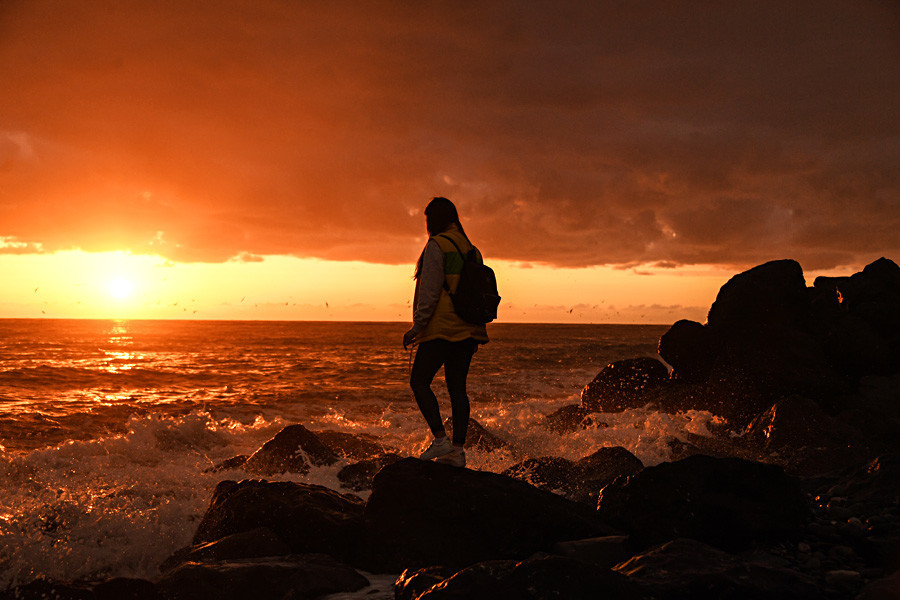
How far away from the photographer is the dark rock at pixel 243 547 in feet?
16.3

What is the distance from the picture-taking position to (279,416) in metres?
17.2

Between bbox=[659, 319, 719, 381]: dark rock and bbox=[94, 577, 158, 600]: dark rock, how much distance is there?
44.5 ft

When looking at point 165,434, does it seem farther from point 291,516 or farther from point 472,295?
point 472,295

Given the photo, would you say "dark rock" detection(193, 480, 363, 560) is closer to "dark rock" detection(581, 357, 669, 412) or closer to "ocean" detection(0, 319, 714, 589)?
"ocean" detection(0, 319, 714, 589)

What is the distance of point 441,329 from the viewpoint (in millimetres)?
5277

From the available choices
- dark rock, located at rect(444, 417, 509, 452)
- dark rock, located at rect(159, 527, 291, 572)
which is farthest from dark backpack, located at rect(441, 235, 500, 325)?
dark rock, located at rect(444, 417, 509, 452)

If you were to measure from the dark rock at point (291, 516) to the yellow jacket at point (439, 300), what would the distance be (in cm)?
185

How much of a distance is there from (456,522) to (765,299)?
40.3 ft

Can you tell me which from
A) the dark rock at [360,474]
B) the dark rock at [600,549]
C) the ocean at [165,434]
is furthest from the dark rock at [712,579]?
the dark rock at [360,474]

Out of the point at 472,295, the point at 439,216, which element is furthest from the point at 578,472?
the point at 439,216

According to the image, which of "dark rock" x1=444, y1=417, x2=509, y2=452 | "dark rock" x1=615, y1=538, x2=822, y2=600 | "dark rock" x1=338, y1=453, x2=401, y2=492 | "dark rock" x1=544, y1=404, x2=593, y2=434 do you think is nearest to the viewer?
"dark rock" x1=615, y1=538, x2=822, y2=600

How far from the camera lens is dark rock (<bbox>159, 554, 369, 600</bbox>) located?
426 cm

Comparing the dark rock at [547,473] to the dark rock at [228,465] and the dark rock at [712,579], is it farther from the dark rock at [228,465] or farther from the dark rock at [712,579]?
the dark rock at [228,465]

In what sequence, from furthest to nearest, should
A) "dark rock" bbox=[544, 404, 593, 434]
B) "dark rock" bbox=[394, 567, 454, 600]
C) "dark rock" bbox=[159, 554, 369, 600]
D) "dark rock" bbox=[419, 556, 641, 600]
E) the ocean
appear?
"dark rock" bbox=[544, 404, 593, 434], the ocean, "dark rock" bbox=[159, 554, 369, 600], "dark rock" bbox=[394, 567, 454, 600], "dark rock" bbox=[419, 556, 641, 600]
